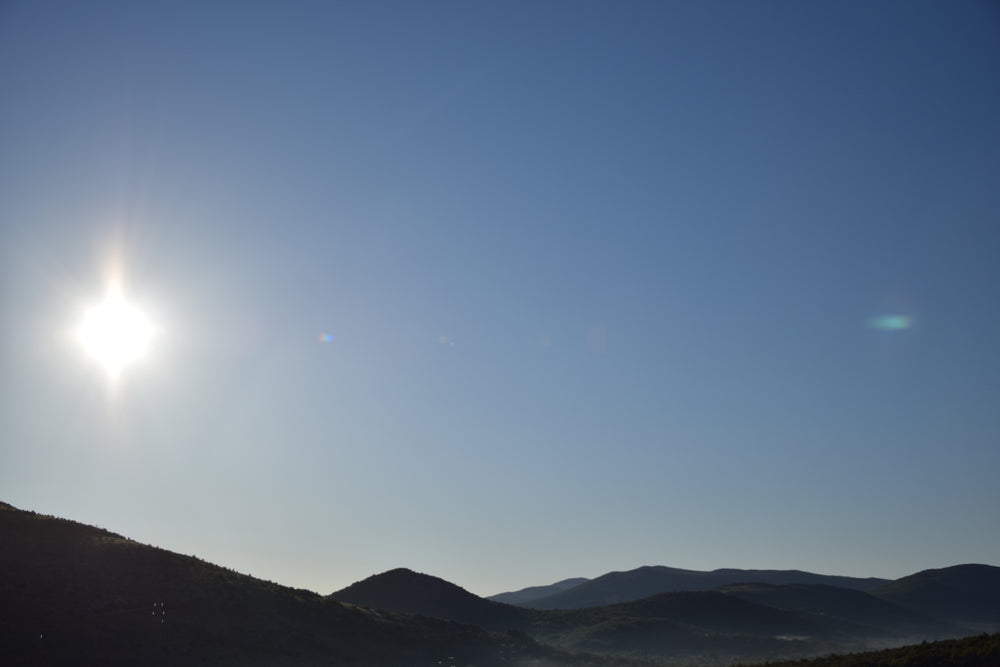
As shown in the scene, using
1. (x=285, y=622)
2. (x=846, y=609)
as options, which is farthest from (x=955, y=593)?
(x=285, y=622)

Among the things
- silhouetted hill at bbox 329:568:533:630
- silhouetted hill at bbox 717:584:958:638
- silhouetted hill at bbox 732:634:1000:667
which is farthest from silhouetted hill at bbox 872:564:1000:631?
silhouetted hill at bbox 732:634:1000:667

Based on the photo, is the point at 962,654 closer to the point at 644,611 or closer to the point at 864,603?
the point at 644,611

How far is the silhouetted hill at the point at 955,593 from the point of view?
139 meters

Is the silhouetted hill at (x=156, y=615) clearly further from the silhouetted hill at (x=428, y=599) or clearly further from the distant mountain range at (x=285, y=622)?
the silhouetted hill at (x=428, y=599)

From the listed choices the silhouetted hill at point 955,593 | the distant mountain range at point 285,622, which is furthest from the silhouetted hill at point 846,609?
the silhouetted hill at point 955,593

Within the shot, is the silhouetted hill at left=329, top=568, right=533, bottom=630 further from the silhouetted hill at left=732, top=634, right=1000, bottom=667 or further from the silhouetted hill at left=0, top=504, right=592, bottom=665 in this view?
the silhouetted hill at left=732, top=634, right=1000, bottom=667

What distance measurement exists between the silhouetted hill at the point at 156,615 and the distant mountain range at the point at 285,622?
0.11 meters

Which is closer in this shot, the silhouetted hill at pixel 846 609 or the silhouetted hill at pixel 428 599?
the silhouetted hill at pixel 428 599

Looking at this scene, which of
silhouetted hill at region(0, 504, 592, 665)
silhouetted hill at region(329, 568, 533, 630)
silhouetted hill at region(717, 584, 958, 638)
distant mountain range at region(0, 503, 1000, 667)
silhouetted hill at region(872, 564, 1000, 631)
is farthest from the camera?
silhouetted hill at region(872, 564, 1000, 631)

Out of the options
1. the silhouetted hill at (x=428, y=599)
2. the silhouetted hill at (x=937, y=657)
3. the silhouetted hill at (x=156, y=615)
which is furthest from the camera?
the silhouetted hill at (x=428, y=599)

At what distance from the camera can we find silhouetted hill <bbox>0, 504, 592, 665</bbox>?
35.1m

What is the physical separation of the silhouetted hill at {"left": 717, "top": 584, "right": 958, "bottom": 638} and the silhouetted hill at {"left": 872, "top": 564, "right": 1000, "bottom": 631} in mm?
11908

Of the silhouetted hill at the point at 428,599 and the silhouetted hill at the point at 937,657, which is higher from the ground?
the silhouetted hill at the point at 428,599

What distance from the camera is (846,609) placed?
426 feet
